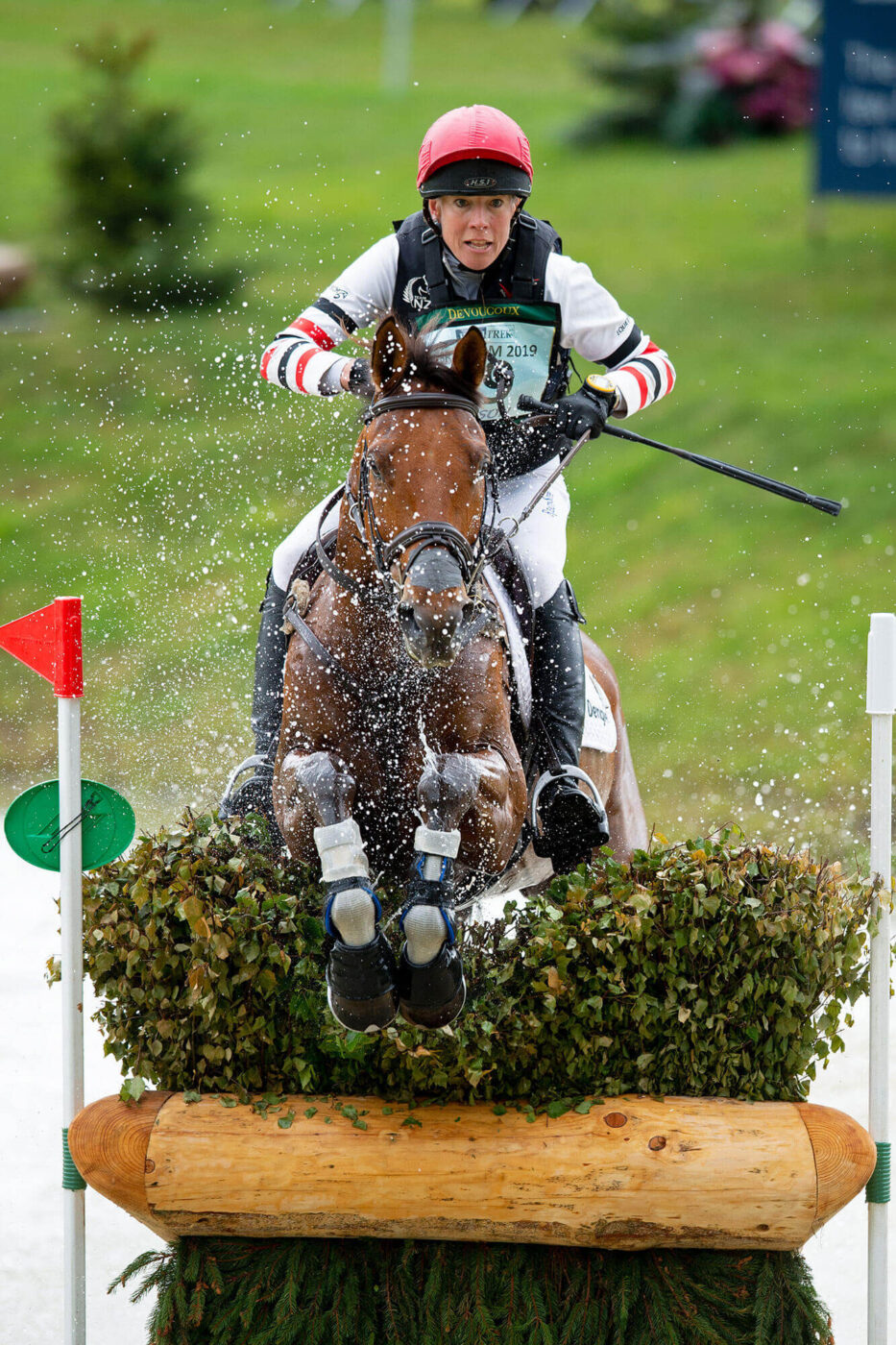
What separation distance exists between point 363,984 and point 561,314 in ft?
5.46

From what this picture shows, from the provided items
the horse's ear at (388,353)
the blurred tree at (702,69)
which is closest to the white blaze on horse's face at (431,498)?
the horse's ear at (388,353)

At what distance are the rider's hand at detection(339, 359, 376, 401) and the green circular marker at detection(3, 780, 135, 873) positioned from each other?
3.37 ft

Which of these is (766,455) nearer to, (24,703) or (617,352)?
(24,703)

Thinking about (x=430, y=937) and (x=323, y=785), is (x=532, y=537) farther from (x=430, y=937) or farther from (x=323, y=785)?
(x=430, y=937)

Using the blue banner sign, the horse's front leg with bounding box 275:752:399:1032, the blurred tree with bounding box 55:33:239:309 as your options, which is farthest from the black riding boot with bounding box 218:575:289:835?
the blurred tree with bounding box 55:33:239:309

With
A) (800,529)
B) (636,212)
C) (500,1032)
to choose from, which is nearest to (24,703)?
(800,529)

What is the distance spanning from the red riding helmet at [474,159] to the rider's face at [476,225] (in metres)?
0.03

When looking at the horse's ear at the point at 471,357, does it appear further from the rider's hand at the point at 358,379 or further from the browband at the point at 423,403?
the rider's hand at the point at 358,379

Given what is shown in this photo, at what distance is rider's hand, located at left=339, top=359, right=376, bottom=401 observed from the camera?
10.1 feet

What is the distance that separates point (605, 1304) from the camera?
→ 3.22 meters

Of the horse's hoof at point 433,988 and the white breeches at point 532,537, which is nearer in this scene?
the horse's hoof at point 433,988

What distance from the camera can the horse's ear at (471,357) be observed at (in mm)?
2871

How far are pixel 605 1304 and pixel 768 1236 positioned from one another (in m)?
0.40

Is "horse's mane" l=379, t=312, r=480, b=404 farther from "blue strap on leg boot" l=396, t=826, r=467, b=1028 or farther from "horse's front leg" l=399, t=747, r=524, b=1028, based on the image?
"blue strap on leg boot" l=396, t=826, r=467, b=1028
